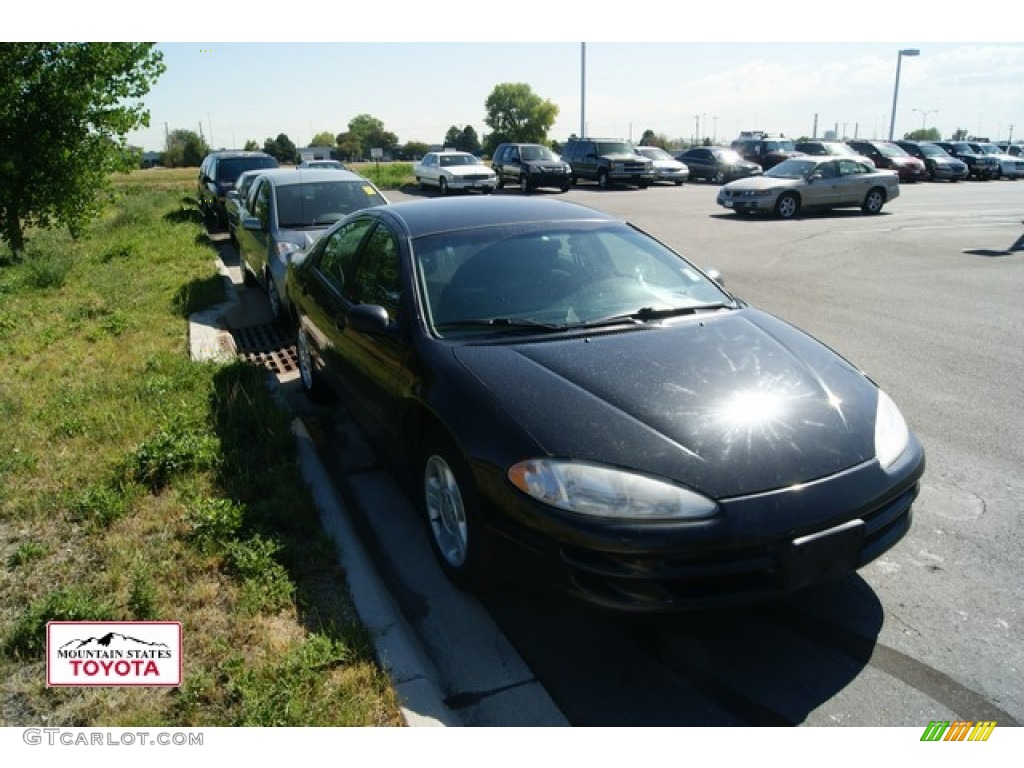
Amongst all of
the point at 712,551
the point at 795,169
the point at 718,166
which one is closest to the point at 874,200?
the point at 795,169

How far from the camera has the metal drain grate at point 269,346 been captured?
682cm

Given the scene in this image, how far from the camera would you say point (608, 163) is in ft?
92.4

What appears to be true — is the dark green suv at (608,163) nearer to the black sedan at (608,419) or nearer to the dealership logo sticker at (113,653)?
the black sedan at (608,419)

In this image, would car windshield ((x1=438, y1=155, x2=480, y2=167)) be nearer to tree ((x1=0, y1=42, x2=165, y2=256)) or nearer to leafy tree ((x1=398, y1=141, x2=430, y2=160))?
tree ((x1=0, y1=42, x2=165, y2=256))

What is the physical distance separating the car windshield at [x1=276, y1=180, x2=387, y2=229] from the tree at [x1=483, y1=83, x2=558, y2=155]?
86855mm

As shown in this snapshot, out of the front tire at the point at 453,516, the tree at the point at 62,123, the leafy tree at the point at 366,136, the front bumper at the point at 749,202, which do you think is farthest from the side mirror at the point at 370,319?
the leafy tree at the point at 366,136

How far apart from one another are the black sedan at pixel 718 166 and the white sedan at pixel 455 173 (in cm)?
993

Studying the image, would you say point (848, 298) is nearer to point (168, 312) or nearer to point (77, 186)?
point (168, 312)

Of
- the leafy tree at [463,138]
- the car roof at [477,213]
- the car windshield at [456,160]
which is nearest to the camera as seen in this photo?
the car roof at [477,213]

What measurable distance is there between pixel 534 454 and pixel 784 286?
7.80 meters

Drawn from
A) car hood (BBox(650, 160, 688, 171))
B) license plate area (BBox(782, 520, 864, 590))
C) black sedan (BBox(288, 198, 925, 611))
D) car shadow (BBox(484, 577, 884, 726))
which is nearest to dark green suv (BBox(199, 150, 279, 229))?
black sedan (BBox(288, 198, 925, 611))

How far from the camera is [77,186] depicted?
1173 centimetres

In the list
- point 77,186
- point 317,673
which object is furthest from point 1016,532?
point 77,186

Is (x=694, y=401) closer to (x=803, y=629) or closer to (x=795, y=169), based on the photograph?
(x=803, y=629)
